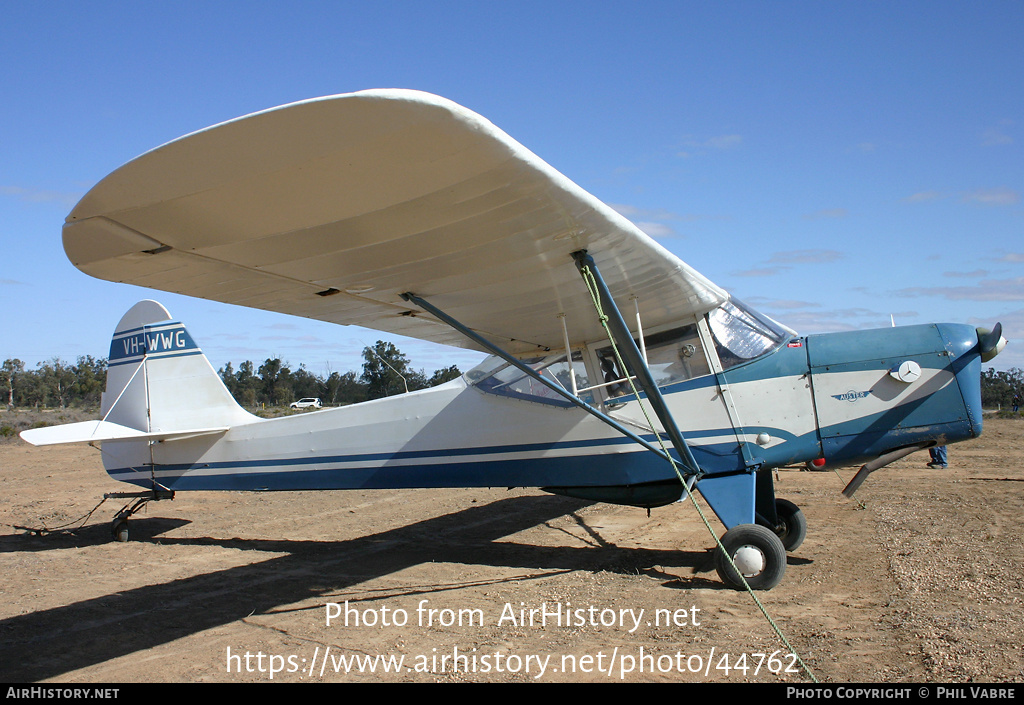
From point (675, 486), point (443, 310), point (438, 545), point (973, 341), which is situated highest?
point (443, 310)

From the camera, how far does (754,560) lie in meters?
4.79

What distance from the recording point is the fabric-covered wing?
7.93ft

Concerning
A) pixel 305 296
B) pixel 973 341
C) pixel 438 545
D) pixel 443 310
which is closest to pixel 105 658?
pixel 305 296

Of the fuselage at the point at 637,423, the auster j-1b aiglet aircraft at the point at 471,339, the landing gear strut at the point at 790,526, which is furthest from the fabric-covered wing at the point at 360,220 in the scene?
the landing gear strut at the point at 790,526

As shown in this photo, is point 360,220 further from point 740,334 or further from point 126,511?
point 126,511

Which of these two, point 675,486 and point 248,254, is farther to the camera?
point 675,486

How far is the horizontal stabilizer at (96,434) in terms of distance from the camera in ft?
20.7

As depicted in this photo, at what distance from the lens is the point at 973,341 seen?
5020 mm

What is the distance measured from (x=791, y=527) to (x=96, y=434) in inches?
291

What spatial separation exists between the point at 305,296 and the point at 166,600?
111 inches

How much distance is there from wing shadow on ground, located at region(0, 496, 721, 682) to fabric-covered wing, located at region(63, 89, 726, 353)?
2.32 metres

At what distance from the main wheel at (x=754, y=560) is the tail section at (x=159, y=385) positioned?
5.70 meters

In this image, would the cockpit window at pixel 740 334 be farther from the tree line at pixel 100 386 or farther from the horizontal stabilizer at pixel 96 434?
the tree line at pixel 100 386
